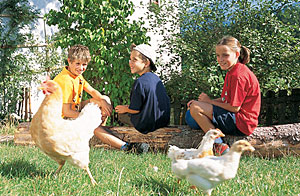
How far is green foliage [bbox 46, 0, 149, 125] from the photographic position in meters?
5.32

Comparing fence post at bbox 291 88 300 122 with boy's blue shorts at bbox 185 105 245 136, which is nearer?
boy's blue shorts at bbox 185 105 245 136

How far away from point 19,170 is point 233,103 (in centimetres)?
253

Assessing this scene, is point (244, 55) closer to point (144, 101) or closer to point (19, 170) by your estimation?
point (144, 101)

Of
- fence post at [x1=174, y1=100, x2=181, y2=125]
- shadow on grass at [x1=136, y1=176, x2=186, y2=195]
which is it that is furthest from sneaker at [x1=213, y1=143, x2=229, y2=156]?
fence post at [x1=174, y1=100, x2=181, y2=125]

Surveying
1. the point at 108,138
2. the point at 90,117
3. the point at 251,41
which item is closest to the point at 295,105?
the point at 251,41

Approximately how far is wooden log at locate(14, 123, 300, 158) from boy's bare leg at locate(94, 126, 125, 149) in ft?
0.43

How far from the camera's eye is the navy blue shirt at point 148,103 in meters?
4.20

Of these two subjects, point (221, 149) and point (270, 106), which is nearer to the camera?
point (221, 149)

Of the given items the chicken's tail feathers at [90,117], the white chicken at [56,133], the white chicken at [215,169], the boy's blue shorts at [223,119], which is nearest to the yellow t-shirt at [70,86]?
the chicken's tail feathers at [90,117]

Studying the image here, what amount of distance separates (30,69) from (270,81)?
6008 mm

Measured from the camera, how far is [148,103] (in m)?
4.23

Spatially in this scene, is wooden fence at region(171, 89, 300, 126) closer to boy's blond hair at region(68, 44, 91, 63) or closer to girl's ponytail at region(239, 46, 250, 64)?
girl's ponytail at region(239, 46, 250, 64)

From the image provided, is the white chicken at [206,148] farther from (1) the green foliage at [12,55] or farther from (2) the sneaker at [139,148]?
(1) the green foliage at [12,55]

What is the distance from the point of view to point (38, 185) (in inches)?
95.1
